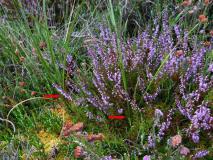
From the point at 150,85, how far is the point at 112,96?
0.66 feet

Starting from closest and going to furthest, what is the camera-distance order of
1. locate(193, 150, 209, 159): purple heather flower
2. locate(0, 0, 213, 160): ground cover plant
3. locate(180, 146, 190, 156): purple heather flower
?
1. locate(180, 146, 190, 156): purple heather flower
2. locate(193, 150, 209, 159): purple heather flower
3. locate(0, 0, 213, 160): ground cover plant

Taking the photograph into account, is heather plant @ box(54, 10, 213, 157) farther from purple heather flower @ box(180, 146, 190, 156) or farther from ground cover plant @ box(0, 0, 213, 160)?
purple heather flower @ box(180, 146, 190, 156)

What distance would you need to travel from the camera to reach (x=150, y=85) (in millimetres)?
2002

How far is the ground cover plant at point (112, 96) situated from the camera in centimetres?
183

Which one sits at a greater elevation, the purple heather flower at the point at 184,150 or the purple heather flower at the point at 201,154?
the purple heather flower at the point at 184,150

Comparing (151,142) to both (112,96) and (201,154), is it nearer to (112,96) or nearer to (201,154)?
(201,154)

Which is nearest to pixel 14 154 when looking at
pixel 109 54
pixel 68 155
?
pixel 68 155

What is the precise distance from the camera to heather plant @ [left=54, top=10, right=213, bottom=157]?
186 cm

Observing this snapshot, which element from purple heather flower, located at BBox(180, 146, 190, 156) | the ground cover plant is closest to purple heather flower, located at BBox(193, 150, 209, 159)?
the ground cover plant

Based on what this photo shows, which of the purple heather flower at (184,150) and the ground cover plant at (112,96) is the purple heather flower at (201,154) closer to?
the ground cover plant at (112,96)

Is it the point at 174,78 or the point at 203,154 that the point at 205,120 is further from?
the point at 174,78

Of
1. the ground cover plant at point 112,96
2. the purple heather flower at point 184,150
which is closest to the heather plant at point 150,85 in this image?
the ground cover plant at point 112,96

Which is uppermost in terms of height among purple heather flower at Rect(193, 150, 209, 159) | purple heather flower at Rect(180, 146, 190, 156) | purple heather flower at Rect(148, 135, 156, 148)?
purple heather flower at Rect(180, 146, 190, 156)

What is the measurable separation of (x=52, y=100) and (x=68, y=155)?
36cm
